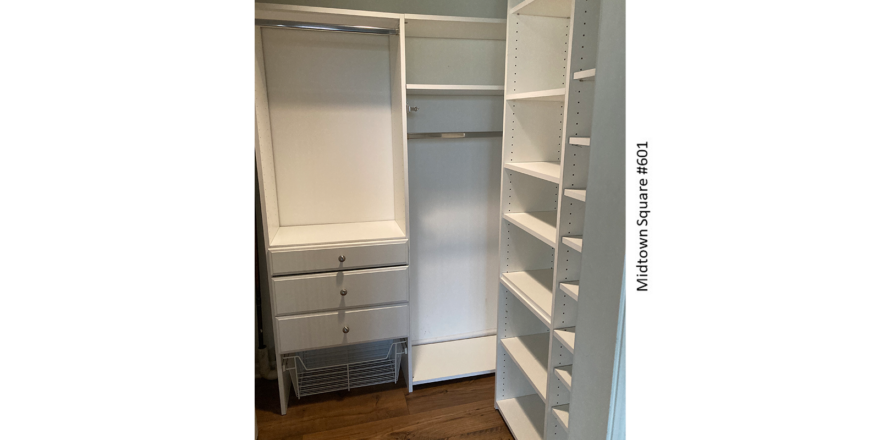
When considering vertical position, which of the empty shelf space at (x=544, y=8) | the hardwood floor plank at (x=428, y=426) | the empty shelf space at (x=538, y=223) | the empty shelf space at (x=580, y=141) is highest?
the empty shelf space at (x=544, y=8)

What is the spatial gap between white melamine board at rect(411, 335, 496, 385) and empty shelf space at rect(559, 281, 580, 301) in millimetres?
1036

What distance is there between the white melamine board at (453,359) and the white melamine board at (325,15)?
1628mm

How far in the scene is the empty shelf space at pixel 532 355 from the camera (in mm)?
1751

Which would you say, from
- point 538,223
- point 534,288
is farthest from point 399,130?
point 534,288

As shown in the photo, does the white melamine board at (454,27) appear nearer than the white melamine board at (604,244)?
No

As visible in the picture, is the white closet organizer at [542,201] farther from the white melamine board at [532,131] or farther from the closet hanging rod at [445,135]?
the closet hanging rod at [445,135]

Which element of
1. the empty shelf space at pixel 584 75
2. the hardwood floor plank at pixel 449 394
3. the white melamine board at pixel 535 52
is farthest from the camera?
the hardwood floor plank at pixel 449 394

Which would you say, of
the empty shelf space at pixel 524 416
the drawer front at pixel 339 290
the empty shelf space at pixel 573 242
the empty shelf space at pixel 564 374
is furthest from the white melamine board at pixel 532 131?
the empty shelf space at pixel 524 416

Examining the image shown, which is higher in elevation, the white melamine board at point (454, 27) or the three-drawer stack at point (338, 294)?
the white melamine board at point (454, 27)

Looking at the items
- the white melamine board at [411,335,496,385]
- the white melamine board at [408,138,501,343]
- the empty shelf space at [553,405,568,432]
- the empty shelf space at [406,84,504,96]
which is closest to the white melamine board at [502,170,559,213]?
the empty shelf space at [406,84,504,96]

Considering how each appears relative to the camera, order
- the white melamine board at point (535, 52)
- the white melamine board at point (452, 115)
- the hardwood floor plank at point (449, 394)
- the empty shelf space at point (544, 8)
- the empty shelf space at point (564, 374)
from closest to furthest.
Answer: the empty shelf space at point (564, 374), the empty shelf space at point (544, 8), the white melamine board at point (535, 52), the hardwood floor plank at point (449, 394), the white melamine board at point (452, 115)

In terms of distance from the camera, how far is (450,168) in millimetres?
2367
